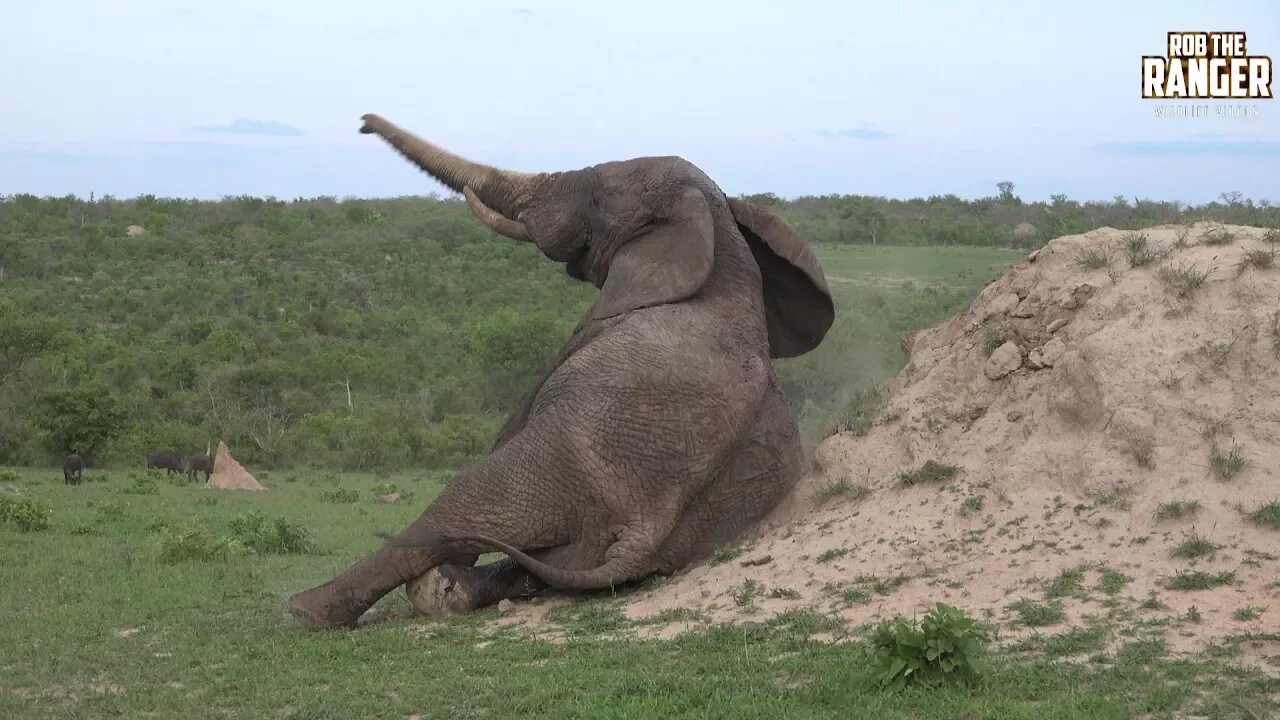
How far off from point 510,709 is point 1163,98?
6797 mm

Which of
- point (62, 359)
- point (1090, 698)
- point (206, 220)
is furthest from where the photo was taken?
point (206, 220)

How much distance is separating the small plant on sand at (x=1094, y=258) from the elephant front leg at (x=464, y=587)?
3.51 m

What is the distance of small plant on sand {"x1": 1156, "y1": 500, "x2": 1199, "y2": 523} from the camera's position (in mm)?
6223

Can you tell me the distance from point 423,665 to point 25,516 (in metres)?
8.92

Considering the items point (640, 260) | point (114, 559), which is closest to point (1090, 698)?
point (640, 260)

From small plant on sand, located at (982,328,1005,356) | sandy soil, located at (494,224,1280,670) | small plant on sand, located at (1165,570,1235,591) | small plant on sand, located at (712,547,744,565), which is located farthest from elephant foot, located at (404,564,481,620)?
small plant on sand, located at (1165,570,1235,591)

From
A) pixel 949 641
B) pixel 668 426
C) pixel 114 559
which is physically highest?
pixel 668 426

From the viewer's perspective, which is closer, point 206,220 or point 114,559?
point 114,559

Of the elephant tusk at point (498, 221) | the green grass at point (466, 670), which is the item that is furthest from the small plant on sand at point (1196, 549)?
the elephant tusk at point (498, 221)

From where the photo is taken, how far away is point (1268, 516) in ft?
19.7

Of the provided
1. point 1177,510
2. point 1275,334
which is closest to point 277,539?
point 1177,510

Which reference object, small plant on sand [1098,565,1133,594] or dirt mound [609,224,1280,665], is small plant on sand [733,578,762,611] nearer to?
dirt mound [609,224,1280,665]

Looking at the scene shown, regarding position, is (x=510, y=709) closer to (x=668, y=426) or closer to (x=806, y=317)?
(x=668, y=426)

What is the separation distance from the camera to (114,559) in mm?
11203
